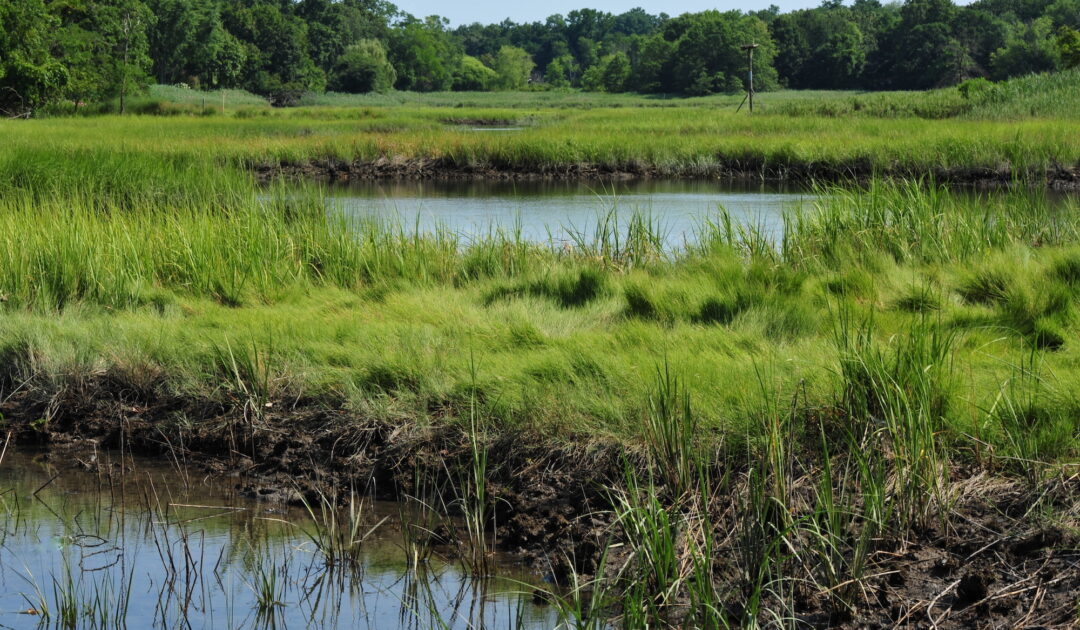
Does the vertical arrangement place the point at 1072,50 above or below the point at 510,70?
below

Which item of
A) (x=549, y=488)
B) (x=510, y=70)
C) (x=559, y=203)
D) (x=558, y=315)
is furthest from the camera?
(x=510, y=70)

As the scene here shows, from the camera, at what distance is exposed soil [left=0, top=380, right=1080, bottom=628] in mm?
3588

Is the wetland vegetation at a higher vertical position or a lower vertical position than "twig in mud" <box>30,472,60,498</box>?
higher

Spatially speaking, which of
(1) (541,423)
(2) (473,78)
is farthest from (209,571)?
(2) (473,78)

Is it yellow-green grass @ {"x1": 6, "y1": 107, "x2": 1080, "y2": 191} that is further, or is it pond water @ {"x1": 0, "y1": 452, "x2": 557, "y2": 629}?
yellow-green grass @ {"x1": 6, "y1": 107, "x2": 1080, "y2": 191}

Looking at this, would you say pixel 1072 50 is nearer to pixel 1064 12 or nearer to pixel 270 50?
pixel 1064 12

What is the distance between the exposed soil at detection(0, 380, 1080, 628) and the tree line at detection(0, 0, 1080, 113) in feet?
160

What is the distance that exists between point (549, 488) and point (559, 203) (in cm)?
1409

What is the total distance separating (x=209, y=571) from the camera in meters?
4.20

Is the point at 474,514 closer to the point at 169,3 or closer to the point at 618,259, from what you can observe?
the point at 618,259

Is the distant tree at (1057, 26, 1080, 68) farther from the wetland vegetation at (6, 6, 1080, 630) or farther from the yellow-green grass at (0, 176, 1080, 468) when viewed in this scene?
the yellow-green grass at (0, 176, 1080, 468)

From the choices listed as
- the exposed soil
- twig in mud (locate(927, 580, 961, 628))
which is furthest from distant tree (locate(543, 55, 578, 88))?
twig in mud (locate(927, 580, 961, 628))

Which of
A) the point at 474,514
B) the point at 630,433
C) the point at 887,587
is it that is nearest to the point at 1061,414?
the point at 887,587

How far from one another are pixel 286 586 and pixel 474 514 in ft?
2.74
